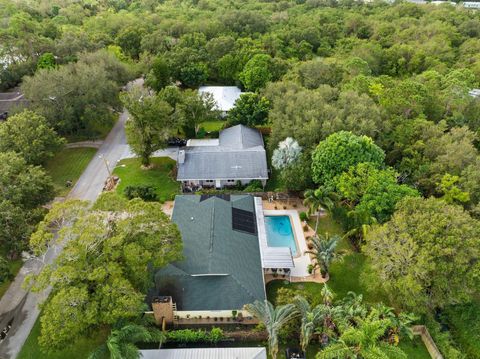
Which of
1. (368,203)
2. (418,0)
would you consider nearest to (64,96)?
(368,203)

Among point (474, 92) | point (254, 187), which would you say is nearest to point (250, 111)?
point (254, 187)

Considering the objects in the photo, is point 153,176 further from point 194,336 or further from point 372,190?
point 372,190

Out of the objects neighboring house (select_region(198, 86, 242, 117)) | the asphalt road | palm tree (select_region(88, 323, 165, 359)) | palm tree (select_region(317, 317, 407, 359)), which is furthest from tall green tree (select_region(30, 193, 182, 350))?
neighboring house (select_region(198, 86, 242, 117))

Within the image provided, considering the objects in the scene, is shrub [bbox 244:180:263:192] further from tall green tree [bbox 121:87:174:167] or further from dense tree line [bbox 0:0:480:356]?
tall green tree [bbox 121:87:174:167]

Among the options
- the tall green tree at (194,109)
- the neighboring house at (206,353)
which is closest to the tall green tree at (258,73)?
the tall green tree at (194,109)

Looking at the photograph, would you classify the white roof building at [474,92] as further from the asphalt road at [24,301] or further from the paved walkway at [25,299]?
the asphalt road at [24,301]
